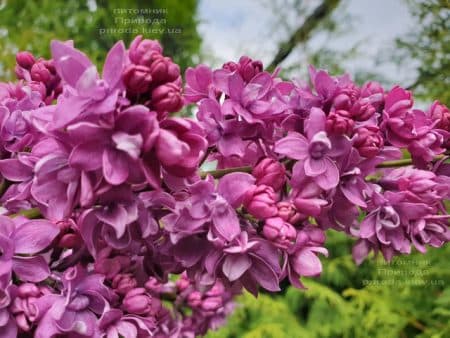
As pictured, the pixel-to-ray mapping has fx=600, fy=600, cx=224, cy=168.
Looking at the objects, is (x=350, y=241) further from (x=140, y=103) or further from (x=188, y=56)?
(x=140, y=103)

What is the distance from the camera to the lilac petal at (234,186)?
1.35ft

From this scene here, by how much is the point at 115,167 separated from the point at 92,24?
7.06ft

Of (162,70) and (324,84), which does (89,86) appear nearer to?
(162,70)

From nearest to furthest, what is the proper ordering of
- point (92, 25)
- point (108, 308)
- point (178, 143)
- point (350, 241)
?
1. point (178, 143)
2. point (108, 308)
3. point (350, 241)
4. point (92, 25)

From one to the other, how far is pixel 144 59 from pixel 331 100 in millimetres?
172

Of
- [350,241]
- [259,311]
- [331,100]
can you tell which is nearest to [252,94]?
[331,100]

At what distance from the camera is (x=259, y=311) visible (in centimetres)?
155

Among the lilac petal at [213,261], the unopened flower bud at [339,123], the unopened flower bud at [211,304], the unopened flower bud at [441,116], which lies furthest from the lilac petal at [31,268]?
the unopened flower bud at [211,304]

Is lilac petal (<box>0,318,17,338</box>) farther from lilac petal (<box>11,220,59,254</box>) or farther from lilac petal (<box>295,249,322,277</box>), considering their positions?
lilac petal (<box>295,249,322,277</box>)

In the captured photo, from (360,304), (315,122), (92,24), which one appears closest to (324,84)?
(315,122)

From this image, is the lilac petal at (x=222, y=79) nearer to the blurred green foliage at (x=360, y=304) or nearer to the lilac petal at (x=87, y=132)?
the lilac petal at (x=87, y=132)

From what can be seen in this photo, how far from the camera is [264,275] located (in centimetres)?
42

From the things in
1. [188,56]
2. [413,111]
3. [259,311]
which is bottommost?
[259,311]

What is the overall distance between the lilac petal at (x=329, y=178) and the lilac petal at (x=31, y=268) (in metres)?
0.20
